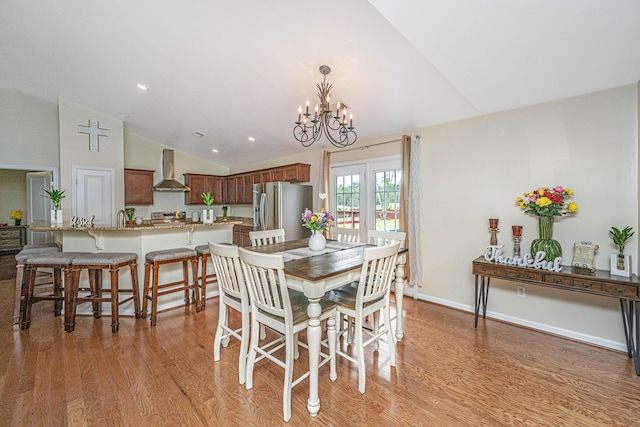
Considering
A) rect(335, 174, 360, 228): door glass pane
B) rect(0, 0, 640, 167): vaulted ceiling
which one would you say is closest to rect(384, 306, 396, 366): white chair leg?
rect(0, 0, 640, 167): vaulted ceiling

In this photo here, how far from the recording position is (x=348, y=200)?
4.91 m

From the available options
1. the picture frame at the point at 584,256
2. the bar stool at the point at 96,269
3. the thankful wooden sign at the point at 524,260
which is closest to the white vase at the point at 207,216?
the bar stool at the point at 96,269

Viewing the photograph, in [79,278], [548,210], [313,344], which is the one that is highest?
[548,210]

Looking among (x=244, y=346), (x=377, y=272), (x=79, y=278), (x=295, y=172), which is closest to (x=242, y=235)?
(x=295, y=172)

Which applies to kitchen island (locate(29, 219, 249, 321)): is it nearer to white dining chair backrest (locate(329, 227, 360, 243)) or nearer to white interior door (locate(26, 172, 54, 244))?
white dining chair backrest (locate(329, 227, 360, 243))

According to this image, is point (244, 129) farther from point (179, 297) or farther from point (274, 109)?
Answer: point (179, 297)

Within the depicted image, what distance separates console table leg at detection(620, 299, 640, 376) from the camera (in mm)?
2270

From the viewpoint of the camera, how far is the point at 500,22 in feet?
6.65

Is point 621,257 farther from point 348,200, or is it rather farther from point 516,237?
point 348,200

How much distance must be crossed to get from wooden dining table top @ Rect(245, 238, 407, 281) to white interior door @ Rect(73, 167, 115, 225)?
402 centimetres

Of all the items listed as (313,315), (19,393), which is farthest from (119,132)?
(313,315)

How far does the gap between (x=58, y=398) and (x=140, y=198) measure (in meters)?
5.01

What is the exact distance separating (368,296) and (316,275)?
531 millimetres

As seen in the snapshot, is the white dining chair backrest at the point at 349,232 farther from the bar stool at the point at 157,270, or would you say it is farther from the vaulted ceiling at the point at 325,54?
the bar stool at the point at 157,270
